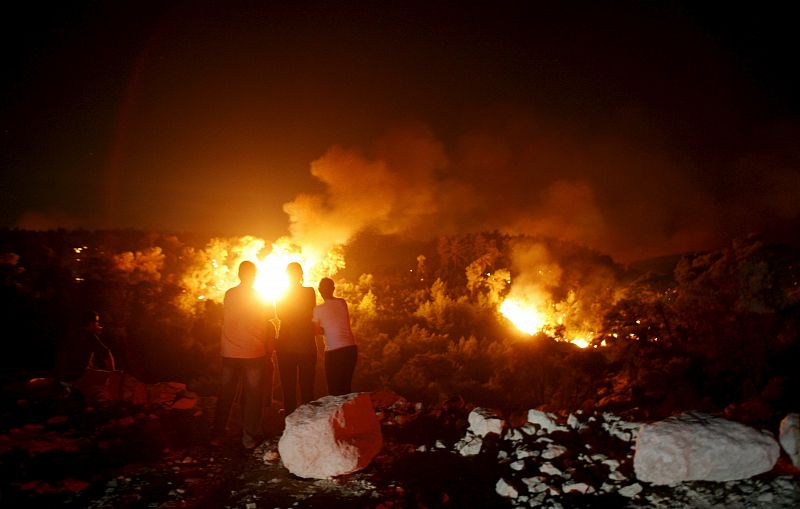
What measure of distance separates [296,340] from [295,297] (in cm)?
52

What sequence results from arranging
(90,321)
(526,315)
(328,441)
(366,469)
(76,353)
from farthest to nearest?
(526,315) < (90,321) < (76,353) < (366,469) < (328,441)

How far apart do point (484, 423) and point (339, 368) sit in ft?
6.01

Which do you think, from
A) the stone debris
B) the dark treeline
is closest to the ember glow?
the dark treeline

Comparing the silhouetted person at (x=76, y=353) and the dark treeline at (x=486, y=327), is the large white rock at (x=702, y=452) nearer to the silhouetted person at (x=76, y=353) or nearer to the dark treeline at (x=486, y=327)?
the dark treeline at (x=486, y=327)

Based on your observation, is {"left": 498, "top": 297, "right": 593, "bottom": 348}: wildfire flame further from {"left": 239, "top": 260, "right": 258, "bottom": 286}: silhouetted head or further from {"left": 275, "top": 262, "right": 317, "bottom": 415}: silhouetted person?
{"left": 239, "top": 260, "right": 258, "bottom": 286}: silhouetted head

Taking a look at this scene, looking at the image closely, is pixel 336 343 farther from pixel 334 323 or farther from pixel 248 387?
pixel 248 387

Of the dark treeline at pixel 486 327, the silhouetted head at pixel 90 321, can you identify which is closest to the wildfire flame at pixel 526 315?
the dark treeline at pixel 486 327

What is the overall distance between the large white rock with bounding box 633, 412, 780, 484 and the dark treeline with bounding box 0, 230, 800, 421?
1.73 feet

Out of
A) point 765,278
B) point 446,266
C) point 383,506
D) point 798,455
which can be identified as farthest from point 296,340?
point 446,266

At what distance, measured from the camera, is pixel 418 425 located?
17.9 feet

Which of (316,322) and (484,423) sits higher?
(316,322)

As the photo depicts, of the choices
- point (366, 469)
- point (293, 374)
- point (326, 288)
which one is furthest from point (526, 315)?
point (366, 469)

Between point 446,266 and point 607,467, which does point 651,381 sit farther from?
point 446,266

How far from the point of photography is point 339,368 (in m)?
5.55
